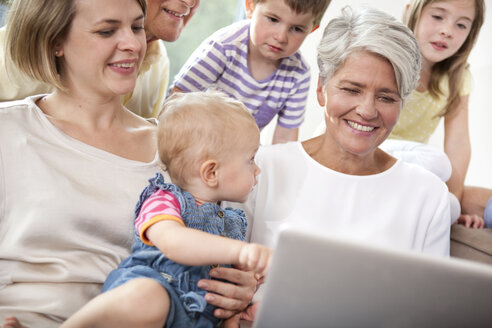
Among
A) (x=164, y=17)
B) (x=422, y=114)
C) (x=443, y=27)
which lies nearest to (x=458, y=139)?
(x=422, y=114)

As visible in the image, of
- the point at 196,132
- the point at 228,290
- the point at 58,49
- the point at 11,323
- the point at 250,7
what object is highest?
the point at 250,7

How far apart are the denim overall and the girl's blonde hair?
158 centimetres

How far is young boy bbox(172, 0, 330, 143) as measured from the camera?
1994 millimetres

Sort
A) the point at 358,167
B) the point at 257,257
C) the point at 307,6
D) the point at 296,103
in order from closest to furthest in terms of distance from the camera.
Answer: the point at 257,257, the point at 358,167, the point at 307,6, the point at 296,103

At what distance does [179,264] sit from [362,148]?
664 millimetres

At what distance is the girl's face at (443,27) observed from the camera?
92.7 inches

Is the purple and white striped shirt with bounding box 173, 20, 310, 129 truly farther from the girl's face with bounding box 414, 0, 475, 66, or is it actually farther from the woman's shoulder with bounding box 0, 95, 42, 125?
the woman's shoulder with bounding box 0, 95, 42, 125

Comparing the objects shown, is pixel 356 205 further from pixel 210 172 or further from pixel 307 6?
pixel 307 6

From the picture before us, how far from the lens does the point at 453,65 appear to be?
2488mm

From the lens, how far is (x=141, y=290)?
1076 mm

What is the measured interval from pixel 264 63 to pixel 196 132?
97 cm

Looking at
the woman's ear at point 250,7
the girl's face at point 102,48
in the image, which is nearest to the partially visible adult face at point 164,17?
the woman's ear at point 250,7

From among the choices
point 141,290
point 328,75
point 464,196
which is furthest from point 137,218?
point 464,196

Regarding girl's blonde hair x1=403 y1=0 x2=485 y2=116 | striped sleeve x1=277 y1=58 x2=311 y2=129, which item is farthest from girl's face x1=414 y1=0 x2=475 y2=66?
striped sleeve x1=277 y1=58 x2=311 y2=129
